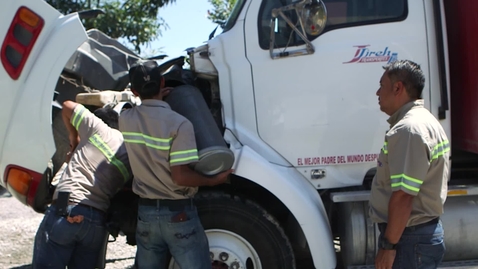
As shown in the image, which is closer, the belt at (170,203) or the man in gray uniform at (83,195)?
the belt at (170,203)

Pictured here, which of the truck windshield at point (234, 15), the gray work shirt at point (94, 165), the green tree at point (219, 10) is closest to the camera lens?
the gray work shirt at point (94, 165)

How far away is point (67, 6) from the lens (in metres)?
10.1

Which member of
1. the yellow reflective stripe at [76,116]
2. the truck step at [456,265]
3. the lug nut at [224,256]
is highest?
the yellow reflective stripe at [76,116]

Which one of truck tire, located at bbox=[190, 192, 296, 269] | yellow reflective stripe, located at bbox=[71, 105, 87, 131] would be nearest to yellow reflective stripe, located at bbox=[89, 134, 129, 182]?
yellow reflective stripe, located at bbox=[71, 105, 87, 131]

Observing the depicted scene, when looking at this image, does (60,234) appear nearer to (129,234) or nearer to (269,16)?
(129,234)

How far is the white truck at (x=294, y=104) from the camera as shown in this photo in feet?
12.2

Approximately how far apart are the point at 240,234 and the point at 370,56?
1485 millimetres

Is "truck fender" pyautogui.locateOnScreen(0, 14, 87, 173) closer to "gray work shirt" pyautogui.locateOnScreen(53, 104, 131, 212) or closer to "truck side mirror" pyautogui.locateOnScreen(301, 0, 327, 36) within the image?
"gray work shirt" pyautogui.locateOnScreen(53, 104, 131, 212)

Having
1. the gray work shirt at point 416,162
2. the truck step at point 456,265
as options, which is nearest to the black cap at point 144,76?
the gray work shirt at point 416,162

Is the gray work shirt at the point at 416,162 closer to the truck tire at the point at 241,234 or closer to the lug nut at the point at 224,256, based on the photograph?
the truck tire at the point at 241,234

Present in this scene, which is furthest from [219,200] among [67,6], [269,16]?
[67,6]

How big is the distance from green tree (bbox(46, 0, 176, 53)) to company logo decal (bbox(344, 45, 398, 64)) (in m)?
7.24

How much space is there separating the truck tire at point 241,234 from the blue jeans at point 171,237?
1.39ft

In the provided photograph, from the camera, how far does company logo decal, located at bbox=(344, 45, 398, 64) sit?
3760mm
